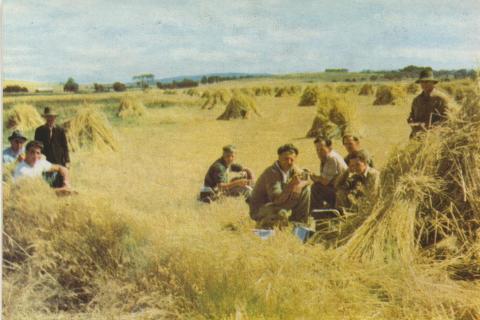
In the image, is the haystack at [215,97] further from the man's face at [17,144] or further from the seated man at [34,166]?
the seated man at [34,166]

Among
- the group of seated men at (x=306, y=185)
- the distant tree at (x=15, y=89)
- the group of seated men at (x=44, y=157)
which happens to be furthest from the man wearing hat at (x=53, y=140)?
the group of seated men at (x=306, y=185)

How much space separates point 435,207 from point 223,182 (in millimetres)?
2931

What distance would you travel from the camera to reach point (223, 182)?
778 cm

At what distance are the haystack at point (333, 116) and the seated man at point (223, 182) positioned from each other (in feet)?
9.19

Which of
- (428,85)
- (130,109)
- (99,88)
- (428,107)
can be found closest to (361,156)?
(428,107)

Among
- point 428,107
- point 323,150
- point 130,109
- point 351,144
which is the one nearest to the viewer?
point 351,144

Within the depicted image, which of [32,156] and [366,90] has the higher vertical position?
[366,90]

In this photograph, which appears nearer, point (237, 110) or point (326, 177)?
point (326, 177)

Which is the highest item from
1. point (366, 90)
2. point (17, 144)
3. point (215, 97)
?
point (366, 90)

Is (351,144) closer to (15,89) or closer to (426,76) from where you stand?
(426,76)

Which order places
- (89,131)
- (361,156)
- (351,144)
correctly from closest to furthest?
(361,156) → (351,144) → (89,131)

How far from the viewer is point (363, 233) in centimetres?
565

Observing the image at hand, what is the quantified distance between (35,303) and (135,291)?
41.0 inches

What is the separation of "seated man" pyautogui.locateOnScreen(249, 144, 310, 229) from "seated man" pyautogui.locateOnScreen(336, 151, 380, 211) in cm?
44
